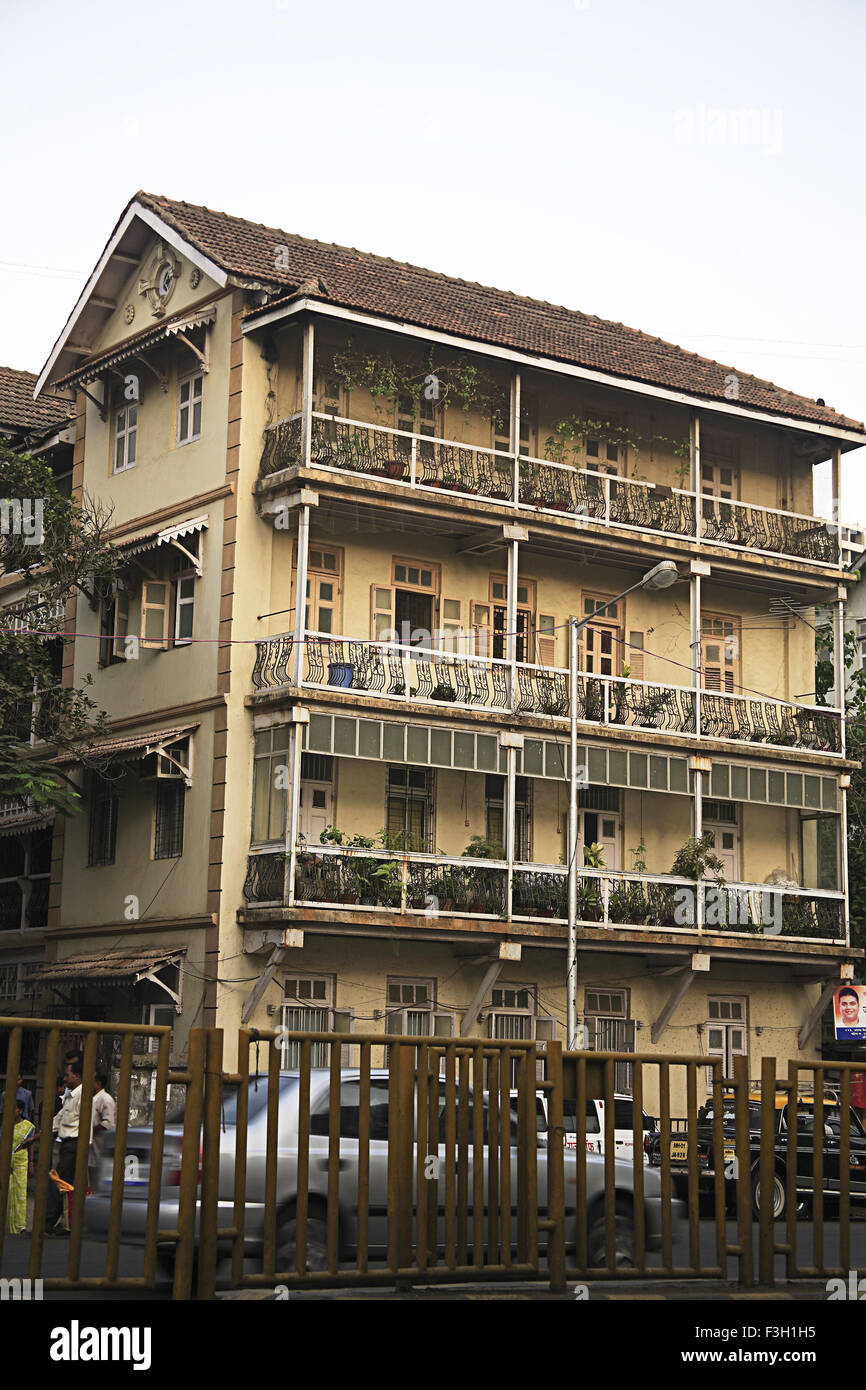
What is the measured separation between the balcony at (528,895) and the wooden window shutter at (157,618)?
4726 mm

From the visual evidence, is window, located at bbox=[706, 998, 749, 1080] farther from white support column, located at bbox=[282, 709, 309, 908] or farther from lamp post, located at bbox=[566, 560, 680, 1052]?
white support column, located at bbox=[282, 709, 309, 908]

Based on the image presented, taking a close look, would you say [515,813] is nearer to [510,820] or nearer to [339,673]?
[510,820]

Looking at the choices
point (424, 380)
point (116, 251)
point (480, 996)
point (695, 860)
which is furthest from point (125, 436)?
point (695, 860)

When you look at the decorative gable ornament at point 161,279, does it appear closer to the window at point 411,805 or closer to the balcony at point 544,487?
the balcony at point 544,487

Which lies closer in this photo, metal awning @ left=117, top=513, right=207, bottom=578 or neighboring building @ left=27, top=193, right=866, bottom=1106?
neighboring building @ left=27, top=193, right=866, bottom=1106

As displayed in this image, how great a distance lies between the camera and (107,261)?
3478 cm

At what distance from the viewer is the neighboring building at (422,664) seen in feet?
99.5

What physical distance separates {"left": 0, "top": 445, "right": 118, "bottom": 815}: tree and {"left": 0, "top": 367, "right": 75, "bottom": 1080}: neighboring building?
1487mm

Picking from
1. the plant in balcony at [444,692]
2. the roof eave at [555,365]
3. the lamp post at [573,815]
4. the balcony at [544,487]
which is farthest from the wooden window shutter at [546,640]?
the roof eave at [555,365]

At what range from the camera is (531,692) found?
1282 inches

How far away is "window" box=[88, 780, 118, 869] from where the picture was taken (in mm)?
33281

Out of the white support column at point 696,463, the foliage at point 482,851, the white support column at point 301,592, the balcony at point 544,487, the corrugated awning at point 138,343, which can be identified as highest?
the corrugated awning at point 138,343

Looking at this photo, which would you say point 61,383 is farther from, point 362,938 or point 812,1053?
point 812,1053
